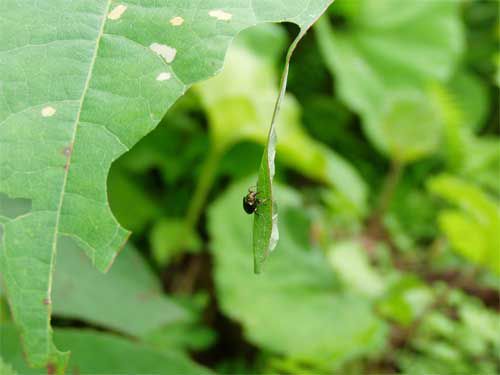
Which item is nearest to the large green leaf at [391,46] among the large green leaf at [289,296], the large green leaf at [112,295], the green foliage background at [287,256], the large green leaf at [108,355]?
the green foliage background at [287,256]

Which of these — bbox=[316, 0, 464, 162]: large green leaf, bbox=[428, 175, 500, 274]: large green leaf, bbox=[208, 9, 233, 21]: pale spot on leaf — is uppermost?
bbox=[208, 9, 233, 21]: pale spot on leaf

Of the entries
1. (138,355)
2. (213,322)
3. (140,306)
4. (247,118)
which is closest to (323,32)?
(247,118)

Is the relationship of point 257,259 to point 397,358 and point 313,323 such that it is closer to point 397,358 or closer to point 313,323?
point 313,323

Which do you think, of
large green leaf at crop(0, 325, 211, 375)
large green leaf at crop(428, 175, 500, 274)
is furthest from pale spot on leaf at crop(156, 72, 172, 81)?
large green leaf at crop(428, 175, 500, 274)

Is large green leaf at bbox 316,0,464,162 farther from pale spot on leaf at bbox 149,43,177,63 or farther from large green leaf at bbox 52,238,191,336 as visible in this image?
pale spot on leaf at bbox 149,43,177,63

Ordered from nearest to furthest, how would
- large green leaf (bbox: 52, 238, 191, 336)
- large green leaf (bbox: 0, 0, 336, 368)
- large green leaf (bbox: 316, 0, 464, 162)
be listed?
large green leaf (bbox: 0, 0, 336, 368), large green leaf (bbox: 52, 238, 191, 336), large green leaf (bbox: 316, 0, 464, 162)

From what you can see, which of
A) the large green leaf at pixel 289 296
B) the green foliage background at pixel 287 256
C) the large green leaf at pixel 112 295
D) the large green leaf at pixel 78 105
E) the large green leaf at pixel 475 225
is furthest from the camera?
the large green leaf at pixel 475 225

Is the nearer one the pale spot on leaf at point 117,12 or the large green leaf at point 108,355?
the pale spot on leaf at point 117,12

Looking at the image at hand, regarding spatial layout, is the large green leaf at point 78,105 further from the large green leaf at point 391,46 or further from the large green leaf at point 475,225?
the large green leaf at point 391,46
